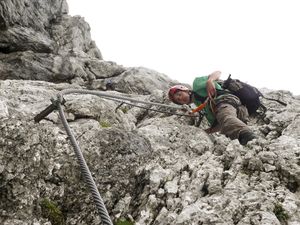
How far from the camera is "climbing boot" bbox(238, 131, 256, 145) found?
959 centimetres

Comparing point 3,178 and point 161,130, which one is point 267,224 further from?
point 161,130

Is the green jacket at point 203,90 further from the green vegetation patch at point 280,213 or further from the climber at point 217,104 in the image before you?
the green vegetation patch at point 280,213

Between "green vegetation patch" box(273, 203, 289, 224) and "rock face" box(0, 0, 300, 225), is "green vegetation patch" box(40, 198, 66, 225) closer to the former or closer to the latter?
A: "rock face" box(0, 0, 300, 225)

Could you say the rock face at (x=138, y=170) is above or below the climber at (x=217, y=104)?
below

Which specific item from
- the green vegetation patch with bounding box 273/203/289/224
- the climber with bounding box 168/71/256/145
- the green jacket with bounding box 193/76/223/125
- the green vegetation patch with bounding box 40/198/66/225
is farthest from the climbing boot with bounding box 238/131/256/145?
the green vegetation patch with bounding box 40/198/66/225

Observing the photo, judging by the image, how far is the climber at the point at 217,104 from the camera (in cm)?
1069

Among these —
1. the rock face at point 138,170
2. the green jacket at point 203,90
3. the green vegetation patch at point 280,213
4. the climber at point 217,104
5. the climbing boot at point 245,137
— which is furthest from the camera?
the green jacket at point 203,90

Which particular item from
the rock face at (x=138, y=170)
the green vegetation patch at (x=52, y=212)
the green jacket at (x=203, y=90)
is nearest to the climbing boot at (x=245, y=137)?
the rock face at (x=138, y=170)

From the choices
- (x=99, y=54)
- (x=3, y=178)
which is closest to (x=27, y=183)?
(x=3, y=178)

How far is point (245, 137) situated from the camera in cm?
975

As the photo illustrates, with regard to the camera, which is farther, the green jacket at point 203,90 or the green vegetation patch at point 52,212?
the green jacket at point 203,90

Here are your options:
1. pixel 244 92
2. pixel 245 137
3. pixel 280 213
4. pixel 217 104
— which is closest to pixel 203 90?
pixel 217 104

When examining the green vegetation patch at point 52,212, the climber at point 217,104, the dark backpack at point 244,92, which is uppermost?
the dark backpack at point 244,92

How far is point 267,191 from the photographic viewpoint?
6758 millimetres
